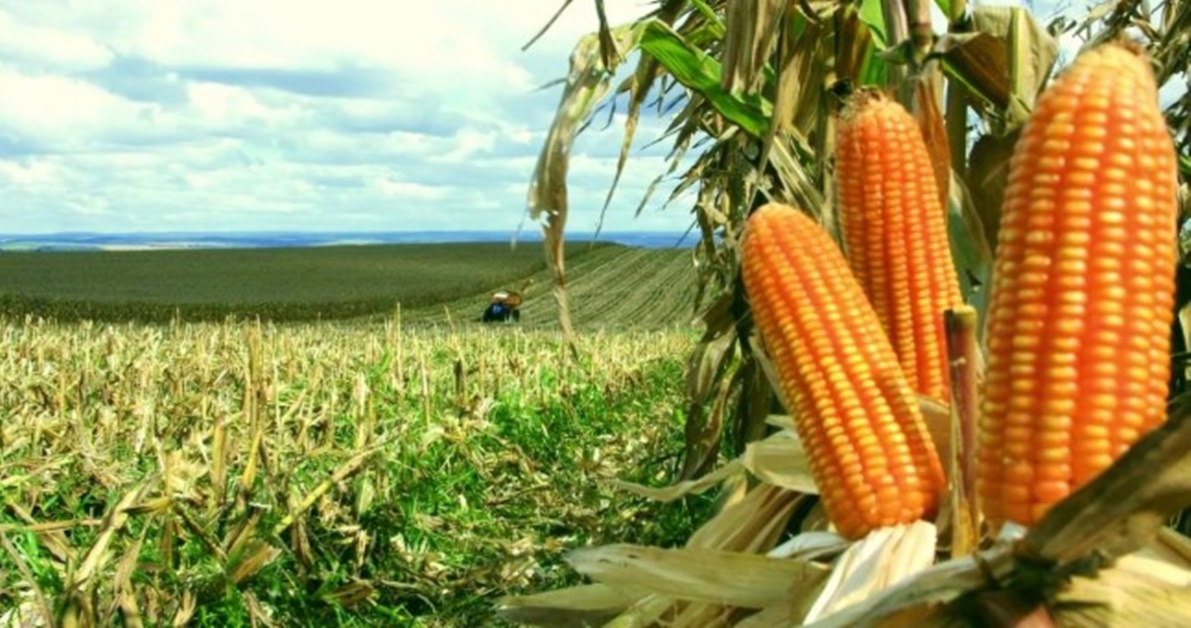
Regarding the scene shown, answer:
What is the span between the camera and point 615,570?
2406 millimetres

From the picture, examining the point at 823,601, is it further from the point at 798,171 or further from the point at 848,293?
the point at 798,171

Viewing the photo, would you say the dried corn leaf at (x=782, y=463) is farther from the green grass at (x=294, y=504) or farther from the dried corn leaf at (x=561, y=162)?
the green grass at (x=294, y=504)

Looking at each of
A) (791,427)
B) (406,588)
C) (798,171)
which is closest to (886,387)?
(791,427)

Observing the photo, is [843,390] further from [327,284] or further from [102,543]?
[327,284]

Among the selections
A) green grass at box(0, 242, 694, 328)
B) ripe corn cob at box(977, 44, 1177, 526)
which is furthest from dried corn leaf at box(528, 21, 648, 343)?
green grass at box(0, 242, 694, 328)

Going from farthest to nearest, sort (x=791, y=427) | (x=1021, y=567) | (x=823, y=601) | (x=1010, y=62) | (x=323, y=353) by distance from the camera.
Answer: (x=323, y=353) < (x=1010, y=62) < (x=791, y=427) < (x=823, y=601) < (x=1021, y=567)

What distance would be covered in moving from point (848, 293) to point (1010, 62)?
4.84ft

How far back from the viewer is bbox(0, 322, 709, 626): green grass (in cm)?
435

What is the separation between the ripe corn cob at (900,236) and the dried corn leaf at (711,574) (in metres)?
0.46

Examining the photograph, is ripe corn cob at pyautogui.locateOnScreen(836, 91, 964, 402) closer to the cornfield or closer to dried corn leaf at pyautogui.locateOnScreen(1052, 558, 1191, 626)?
the cornfield

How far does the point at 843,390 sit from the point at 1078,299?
55 centimetres

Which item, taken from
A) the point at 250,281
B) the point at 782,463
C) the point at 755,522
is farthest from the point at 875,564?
the point at 250,281

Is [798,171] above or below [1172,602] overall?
above

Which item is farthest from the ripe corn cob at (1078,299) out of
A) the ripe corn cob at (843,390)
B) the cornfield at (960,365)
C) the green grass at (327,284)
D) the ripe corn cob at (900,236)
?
the green grass at (327,284)
